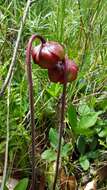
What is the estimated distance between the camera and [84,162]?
1484mm

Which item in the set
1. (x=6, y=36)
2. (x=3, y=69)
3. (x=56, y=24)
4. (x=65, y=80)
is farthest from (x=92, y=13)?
(x=65, y=80)

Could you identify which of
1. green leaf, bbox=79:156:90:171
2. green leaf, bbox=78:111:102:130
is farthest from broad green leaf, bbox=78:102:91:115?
green leaf, bbox=79:156:90:171

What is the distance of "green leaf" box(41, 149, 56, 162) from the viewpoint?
4.72ft

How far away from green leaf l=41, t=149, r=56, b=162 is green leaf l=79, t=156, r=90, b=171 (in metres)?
0.10

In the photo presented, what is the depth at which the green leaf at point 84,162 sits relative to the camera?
57.3 inches

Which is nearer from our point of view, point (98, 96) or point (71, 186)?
point (71, 186)

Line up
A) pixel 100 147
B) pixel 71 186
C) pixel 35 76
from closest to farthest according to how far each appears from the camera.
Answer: pixel 71 186 → pixel 100 147 → pixel 35 76

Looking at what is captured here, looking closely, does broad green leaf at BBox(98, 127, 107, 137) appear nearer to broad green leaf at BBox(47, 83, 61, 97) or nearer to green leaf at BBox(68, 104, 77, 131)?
green leaf at BBox(68, 104, 77, 131)

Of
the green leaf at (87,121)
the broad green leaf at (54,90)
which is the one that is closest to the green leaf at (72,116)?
the green leaf at (87,121)

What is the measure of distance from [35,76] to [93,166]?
1.36ft

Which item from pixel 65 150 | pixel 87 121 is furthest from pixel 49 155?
pixel 87 121

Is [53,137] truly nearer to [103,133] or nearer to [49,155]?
A: [49,155]

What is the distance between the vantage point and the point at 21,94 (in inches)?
60.7

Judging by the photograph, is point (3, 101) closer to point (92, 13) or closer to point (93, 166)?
point (93, 166)
